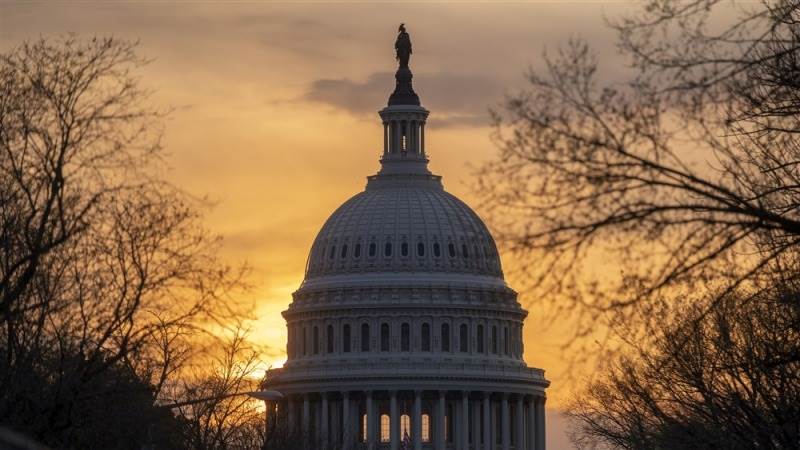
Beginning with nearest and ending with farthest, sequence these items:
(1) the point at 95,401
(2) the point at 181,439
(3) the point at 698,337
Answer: (1) the point at 95,401 < (3) the point at 698,337 < (2) the point at 181,439

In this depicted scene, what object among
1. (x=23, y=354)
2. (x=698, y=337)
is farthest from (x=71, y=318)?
(x=698, y=337)

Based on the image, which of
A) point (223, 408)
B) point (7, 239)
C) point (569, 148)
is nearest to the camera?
point (569, 148)

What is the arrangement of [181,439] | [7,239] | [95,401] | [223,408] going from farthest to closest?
[223,408], [181,439], [95,401], [7,239]

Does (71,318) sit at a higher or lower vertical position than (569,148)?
higher

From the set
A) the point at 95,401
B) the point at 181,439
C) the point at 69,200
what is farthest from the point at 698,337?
the point at 181,439

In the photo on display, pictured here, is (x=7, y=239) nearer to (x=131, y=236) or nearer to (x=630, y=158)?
(x=131, y=236)

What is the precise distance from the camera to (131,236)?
4103 centimetres

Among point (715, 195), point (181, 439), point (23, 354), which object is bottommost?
point (715, 195)

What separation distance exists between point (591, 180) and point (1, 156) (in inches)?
760

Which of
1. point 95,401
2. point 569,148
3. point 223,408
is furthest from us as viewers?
point 223,408

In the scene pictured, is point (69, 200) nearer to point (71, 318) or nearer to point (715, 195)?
point (71, 318)

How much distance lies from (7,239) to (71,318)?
2.67 m

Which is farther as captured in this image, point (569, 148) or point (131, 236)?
point (131, 236)

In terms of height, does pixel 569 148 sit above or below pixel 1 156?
below
